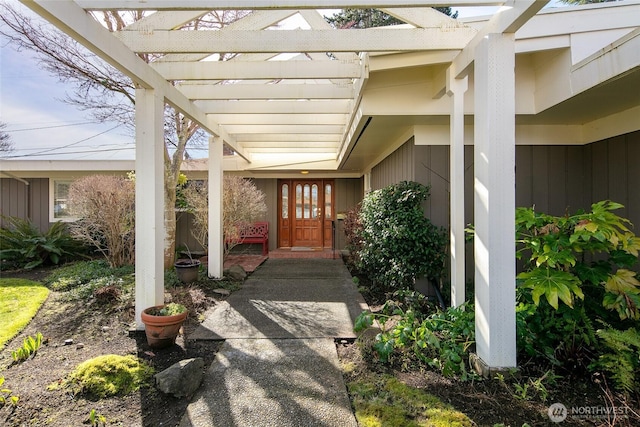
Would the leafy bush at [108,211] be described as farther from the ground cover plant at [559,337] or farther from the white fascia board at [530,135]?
the white fascia board at [530,135]

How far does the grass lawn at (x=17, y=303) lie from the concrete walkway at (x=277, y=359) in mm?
1910

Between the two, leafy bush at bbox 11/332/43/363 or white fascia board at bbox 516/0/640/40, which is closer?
leafy bush at bbox 11/332/43/363

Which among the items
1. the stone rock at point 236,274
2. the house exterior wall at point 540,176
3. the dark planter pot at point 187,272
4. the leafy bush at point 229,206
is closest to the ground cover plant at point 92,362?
the dark planter pot at point 187,272

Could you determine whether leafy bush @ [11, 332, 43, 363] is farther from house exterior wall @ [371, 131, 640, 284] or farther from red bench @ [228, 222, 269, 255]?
red bench @ [228, 222, 269, 255]

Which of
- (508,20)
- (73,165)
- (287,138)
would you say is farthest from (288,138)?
(73,165)

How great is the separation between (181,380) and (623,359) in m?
2.86

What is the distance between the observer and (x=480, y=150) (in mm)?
2371

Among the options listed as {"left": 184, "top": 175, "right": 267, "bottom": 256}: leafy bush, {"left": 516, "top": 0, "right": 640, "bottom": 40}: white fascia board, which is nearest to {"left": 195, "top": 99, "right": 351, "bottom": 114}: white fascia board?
{"left": 184, "top": 175, "right": 267, "bottom": 256}: leafy bush

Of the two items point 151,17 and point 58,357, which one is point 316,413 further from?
point 151,17

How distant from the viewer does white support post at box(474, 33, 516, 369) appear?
226cm

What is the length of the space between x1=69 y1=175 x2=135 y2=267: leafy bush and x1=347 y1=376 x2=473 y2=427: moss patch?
533 centimetres

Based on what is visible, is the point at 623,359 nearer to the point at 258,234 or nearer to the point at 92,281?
the point at 92,281

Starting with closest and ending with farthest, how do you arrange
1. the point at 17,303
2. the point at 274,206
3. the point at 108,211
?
1. the point at 17,303
2. the point at 108,211
3. the point at 274,206

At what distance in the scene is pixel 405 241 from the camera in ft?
12.7
